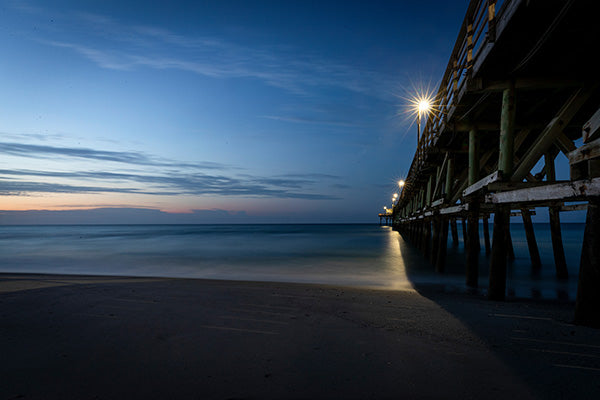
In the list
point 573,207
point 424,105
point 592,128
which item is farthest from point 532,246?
point 592,128

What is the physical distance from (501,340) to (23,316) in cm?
649

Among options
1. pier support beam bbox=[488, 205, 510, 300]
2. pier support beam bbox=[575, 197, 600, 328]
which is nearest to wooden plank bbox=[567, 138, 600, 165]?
pier support beam bbox=[575, 197, 600, 328]

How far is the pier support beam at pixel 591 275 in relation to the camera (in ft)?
12.2

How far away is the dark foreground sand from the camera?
2.60 m

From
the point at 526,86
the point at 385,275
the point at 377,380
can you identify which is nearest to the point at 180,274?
the point at 385,275

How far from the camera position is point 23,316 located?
460cm

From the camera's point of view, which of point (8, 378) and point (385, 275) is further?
point (385, 275)

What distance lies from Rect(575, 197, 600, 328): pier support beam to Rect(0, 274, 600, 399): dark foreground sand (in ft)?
0.65

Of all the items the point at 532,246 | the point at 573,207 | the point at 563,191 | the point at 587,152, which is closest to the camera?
the point at 587,152

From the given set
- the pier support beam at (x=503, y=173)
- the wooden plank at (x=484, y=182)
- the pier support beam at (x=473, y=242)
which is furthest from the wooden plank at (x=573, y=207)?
the pier support beam at (x=503, y=173)

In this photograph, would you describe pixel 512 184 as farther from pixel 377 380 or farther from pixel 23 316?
pixel 23 316

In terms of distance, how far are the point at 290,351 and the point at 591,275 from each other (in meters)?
3.76

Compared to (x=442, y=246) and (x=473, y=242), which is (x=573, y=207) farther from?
(x=473, y=242)

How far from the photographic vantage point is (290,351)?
3.30 m
